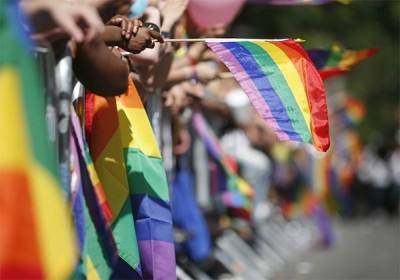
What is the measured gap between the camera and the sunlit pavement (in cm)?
1285

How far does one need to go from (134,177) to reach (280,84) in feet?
2.40

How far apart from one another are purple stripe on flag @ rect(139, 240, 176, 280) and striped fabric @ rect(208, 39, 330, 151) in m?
0.72

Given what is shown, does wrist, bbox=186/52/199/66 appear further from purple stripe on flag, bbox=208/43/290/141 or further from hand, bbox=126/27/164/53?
hand, bbox=126/27/164/53

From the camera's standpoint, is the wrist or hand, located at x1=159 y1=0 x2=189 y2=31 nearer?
hand, located at x1=159 y1=0 x2=189 y2=31

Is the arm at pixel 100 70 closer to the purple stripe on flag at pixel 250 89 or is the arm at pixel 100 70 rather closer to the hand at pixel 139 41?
the hand at pixel 139 41

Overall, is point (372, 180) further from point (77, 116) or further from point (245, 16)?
point (77, 116)

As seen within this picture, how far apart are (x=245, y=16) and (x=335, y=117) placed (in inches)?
84.4

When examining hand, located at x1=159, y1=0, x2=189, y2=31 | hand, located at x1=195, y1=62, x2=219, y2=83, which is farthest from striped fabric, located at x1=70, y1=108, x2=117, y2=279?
hand, located at x1=195, y1=62, x2=219, y2=83

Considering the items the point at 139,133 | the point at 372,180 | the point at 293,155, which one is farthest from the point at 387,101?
the point at 139,133

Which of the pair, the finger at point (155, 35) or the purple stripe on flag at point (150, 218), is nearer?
the finger at point (155, 35)

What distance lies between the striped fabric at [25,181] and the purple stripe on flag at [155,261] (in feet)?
5.70

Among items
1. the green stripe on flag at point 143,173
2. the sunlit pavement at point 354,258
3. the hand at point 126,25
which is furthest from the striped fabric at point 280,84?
the sunlit pavement at point 354,258

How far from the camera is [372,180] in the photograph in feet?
90.0

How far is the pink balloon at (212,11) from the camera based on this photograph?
766 cm
